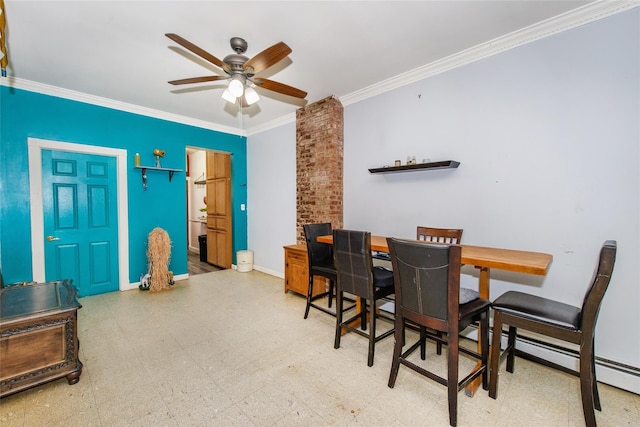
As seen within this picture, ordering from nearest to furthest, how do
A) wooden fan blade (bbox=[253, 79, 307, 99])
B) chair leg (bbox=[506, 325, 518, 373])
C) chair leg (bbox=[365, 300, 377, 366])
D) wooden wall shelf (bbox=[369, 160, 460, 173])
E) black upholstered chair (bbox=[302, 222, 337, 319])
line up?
chair leg (bbox=[506, 325, 518, 373]) < chair leg (bbox=[365, 300, 377, 366]) < wooden fan blade (bbox=[253, 79, 307, 99]) < wooden wall shelf (bbox=[369, 160, 460, 173]) < black upholstered chair (bbox=[302, 222, 337, 319])

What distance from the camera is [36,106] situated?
3434 millimetres

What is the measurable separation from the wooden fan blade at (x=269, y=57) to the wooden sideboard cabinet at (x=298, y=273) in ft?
7.62

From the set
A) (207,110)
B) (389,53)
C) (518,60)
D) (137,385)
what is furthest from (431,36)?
(137,385)

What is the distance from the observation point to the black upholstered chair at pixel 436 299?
5.31 ft

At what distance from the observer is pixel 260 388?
6.47 ft

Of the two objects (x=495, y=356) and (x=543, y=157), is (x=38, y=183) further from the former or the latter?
(x=543, y=157)

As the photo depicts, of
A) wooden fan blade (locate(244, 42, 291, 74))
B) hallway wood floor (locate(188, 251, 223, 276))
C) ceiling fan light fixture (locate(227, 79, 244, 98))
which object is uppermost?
wooden fan blade (locate(244, 42, 291, 74))

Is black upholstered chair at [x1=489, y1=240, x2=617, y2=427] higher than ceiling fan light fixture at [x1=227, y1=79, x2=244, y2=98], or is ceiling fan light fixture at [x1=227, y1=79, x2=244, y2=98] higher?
ceiling fan light fixture at [x1=227, y1=79, x2=244, y2=98]

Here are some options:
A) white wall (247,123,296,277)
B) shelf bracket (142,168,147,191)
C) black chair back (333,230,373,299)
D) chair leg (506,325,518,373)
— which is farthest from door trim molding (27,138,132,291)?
chair leg (506,325,518,373)

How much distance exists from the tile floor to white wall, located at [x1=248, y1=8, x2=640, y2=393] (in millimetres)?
770

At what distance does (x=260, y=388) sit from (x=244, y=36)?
2.92m

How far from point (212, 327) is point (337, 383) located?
157 cm

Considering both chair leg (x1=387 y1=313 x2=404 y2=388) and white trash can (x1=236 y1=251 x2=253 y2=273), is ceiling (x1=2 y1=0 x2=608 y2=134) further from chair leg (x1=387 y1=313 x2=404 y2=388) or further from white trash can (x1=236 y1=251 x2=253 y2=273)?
white trash can (x1=236 y1=251 x2=253 y2=273)

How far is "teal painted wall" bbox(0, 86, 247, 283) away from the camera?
328cm
